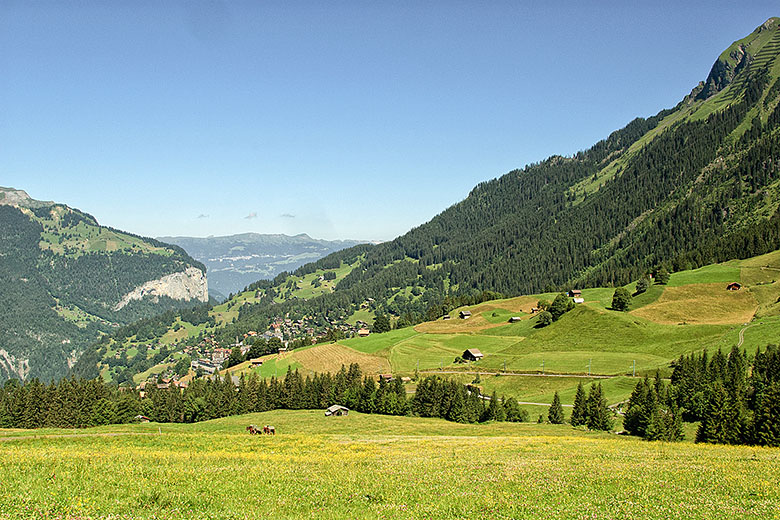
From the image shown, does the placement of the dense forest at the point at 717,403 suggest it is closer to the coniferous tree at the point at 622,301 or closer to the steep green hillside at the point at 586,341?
the steep green hillside at the point at 586,341

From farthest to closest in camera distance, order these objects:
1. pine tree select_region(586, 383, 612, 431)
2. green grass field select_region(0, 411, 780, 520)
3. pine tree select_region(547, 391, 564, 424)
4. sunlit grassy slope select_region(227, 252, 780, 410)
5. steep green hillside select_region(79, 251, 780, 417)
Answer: sunlit grassy slope select_region(227, 252, 780, 410)
steep green hillside select_region(79, 251, 780, 417)
pine tree select_region(547, 391, 564, 424)
pine tree select_region(586, 383, 612, 431)
green grass field select_region(0, 411, 780, 520)

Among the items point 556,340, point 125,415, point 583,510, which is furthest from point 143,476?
point 556,340

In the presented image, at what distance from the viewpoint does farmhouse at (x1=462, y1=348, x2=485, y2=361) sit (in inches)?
5379

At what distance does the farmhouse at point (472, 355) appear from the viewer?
137 m

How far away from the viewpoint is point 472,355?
451ft

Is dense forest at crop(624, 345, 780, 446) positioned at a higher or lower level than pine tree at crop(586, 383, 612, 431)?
higher

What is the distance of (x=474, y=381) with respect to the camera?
115 metres

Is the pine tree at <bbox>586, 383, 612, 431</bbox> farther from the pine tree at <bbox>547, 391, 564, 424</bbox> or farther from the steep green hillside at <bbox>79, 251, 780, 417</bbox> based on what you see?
the steep green hillside at <bbox>79, 251, 780, 417</bbox>

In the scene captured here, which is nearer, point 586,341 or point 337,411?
point 337,411

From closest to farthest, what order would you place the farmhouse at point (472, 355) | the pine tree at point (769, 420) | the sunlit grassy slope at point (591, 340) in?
the pine tree at point (769, 420), the sunlit grassy slope at point (591, 340), the farmhouse at point (472, 355)

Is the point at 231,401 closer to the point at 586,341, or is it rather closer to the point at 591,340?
the point at 586,341

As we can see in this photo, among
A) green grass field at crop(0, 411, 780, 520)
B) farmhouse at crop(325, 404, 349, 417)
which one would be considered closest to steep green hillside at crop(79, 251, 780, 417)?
farmhouse at crop(325, 404, 349, 417)

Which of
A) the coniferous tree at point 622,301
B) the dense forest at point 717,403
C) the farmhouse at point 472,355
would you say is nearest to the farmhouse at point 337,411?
the dense forest at point 717,403

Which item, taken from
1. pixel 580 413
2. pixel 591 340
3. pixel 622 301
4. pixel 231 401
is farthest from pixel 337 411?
pixel 622 301
